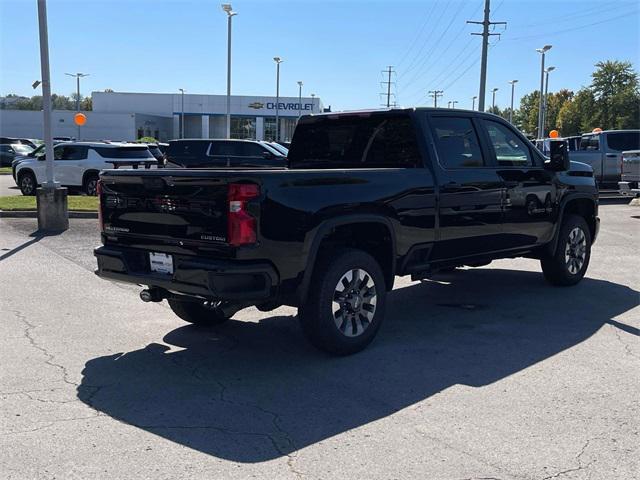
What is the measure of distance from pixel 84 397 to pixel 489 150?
4636mm

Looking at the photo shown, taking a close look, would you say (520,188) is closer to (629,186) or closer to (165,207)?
(165,207)

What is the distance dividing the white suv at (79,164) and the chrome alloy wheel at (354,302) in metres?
14.7

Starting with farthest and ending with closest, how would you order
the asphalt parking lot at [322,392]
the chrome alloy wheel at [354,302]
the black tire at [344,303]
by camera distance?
the chrome alloy wheel at [354,302]
the black tire at [344,303]
the asphalt parking lot at [322,392]

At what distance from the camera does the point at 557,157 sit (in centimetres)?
758

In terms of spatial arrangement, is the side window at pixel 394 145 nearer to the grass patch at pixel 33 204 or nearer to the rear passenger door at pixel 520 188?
the rear passenger door at pixel 520 188

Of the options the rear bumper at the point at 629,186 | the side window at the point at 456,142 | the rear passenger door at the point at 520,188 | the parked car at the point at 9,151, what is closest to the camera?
the side window at the point at 456,142

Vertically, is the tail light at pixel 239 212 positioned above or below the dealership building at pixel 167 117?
below

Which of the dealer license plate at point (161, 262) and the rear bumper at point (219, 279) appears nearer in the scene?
the rear bumper at point (219, 279)

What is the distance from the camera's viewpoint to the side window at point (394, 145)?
6.30m

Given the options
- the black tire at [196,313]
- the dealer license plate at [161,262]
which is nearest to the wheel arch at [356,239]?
the dealer license plate at [161,262]

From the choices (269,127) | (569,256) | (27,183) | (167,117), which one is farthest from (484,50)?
(167,117)

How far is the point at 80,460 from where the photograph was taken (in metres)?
3.63

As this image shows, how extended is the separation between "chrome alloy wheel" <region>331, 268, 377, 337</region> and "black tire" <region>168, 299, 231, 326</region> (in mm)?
1445

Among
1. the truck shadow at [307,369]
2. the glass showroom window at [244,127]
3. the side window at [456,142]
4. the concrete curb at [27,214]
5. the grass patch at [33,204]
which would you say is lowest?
the truck shadow at [307,369]
